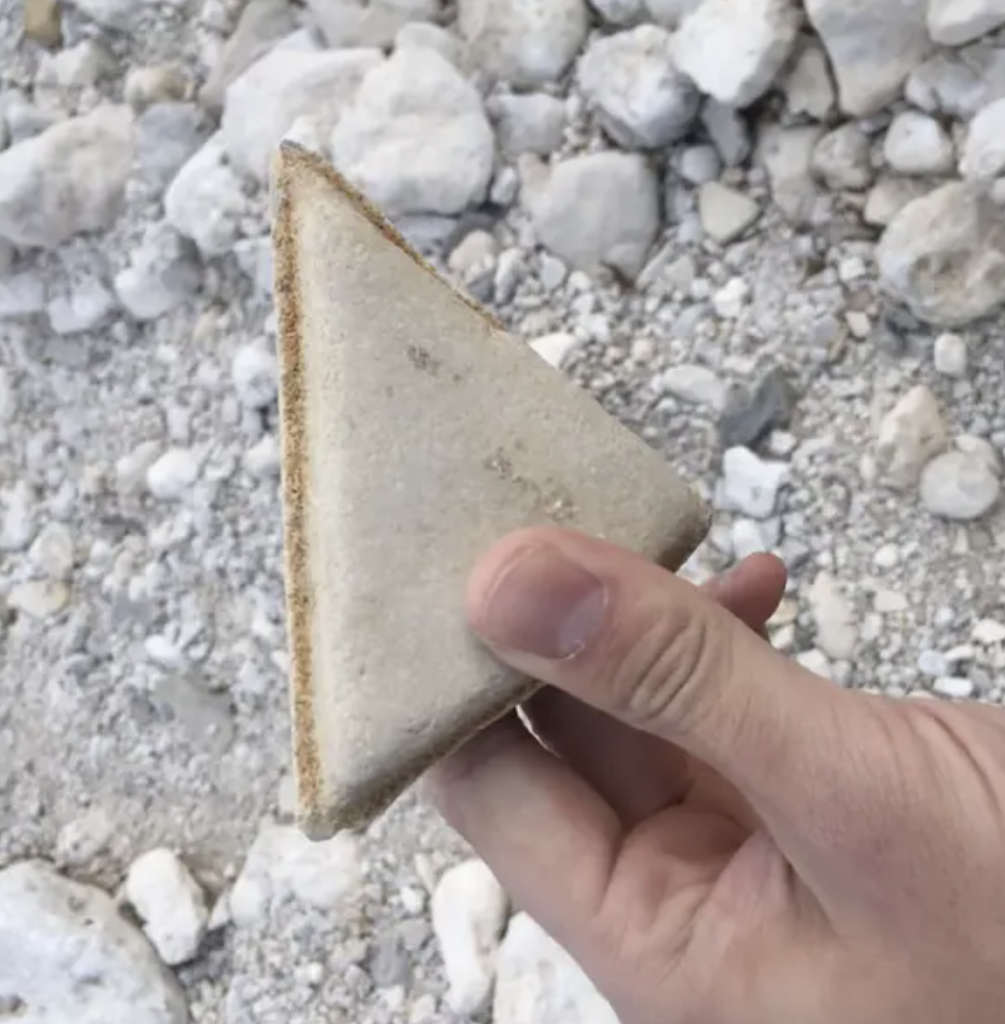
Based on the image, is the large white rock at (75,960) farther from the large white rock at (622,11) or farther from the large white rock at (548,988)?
the large white rock at (622,11)

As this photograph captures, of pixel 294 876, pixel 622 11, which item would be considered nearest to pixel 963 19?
pixel 622 11

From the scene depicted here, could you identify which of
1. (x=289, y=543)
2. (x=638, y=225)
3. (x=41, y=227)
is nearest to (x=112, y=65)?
(x=41, y=227)

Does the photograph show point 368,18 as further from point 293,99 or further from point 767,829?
point 767,829

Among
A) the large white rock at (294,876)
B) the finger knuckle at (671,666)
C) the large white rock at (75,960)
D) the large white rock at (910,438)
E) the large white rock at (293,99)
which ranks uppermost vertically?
the finger knuckle at (671,666)

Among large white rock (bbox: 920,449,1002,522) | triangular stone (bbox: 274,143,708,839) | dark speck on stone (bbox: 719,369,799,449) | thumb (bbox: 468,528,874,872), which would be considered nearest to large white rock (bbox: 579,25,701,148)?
dark speck on stone (bbox: 719,369,799,449)

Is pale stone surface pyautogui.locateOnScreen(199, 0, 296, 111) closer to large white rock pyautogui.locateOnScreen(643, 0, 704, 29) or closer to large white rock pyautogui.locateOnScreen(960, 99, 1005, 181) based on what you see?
→ large white rock pyautogui.locateOnScreen(643, 0, 704, 29)

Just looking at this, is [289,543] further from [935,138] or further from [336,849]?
[935,138]

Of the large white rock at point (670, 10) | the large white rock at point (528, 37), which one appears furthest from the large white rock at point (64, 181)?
the large white rock at point (670, 10)
